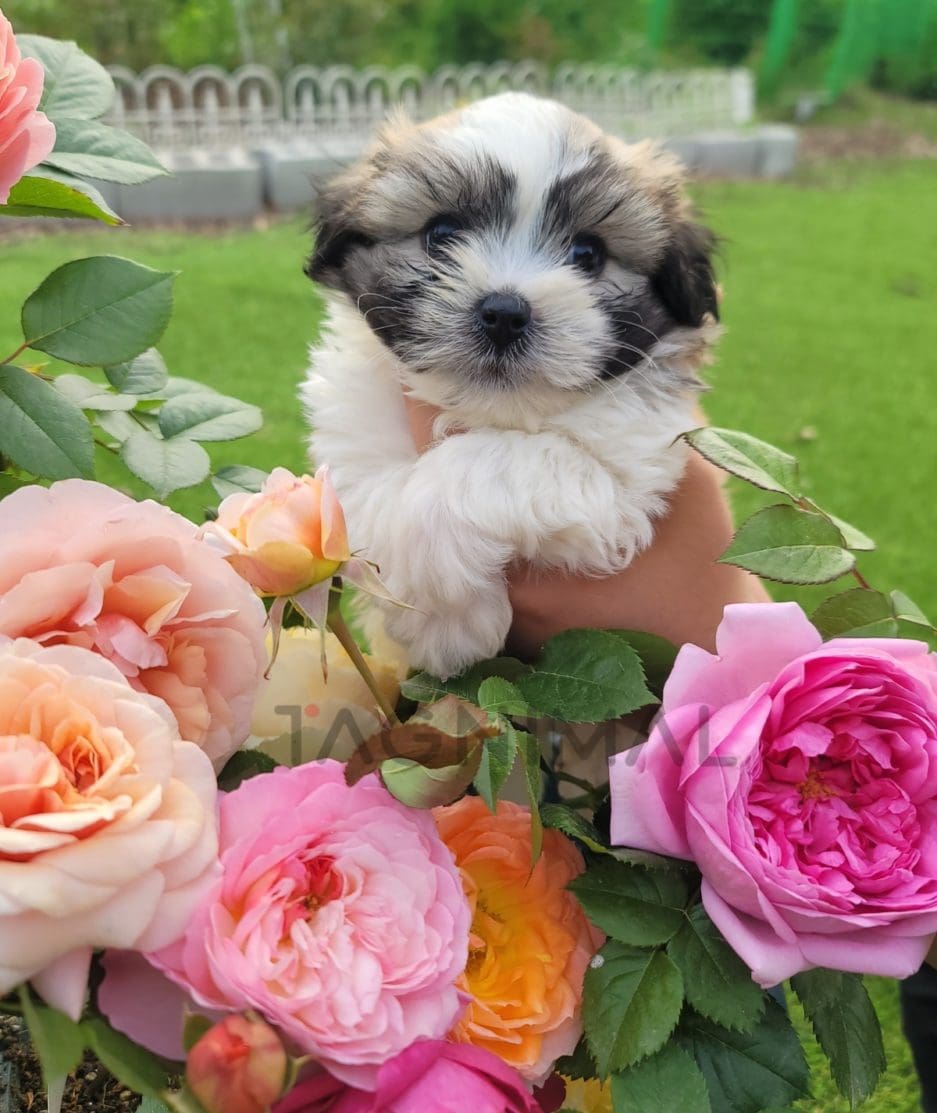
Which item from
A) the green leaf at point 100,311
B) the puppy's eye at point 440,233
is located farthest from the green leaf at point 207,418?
the puppy's eye at point 440,233

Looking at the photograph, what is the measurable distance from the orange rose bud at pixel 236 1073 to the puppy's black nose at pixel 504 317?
0.80 meters

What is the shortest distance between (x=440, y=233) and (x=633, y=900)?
0.79 meters

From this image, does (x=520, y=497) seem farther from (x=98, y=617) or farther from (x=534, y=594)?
(x=98, y=617)

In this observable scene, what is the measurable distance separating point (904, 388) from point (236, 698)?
456 cm

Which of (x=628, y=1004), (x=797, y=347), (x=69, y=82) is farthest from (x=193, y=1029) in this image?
(x=797, y=347)

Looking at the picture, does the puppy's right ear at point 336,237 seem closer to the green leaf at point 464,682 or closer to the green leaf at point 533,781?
the green leaf at point 464,682

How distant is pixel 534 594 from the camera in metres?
1.19

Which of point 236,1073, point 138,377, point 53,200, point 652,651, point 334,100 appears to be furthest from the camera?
point 334,100

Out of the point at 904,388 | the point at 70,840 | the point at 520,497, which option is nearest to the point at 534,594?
the point at 520,497

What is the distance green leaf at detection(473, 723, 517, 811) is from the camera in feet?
2.11

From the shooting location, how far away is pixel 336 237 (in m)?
1.30

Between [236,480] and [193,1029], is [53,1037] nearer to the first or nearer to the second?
[193,1029]

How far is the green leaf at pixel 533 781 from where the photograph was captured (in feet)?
2.18

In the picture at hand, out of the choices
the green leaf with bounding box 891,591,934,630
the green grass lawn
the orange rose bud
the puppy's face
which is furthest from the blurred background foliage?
the orange rose bud
